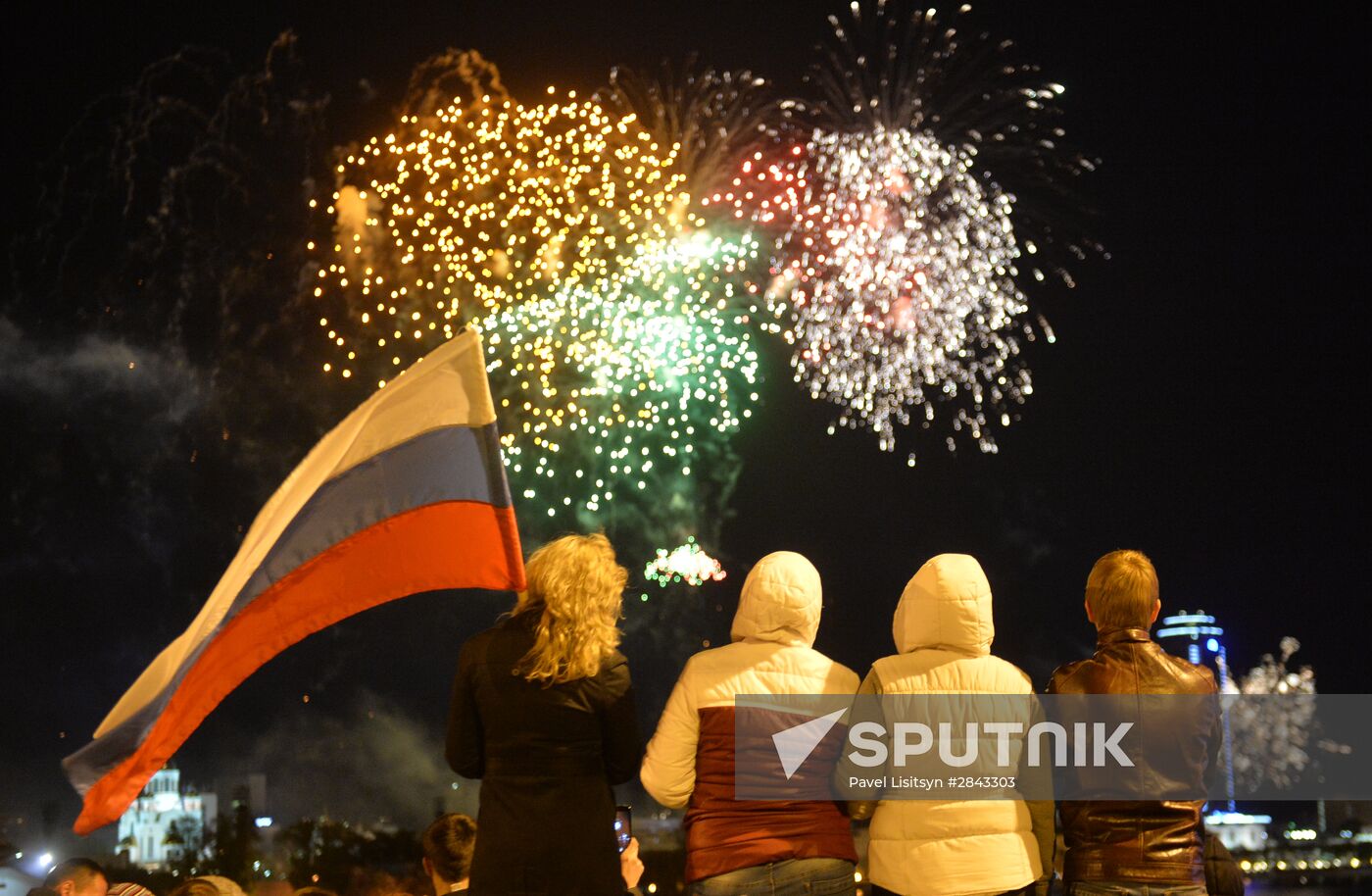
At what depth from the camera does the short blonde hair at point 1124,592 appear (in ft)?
19.5

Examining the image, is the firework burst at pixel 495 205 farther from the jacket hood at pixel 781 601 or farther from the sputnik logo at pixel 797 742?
the sputnik logo at pixel 797 742

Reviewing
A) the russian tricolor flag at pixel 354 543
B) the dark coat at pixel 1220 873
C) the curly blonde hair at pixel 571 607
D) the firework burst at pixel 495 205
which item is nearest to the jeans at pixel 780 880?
the curly blonde hair at pixel 571 607

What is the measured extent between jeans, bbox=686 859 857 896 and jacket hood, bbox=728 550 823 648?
84 centimetres

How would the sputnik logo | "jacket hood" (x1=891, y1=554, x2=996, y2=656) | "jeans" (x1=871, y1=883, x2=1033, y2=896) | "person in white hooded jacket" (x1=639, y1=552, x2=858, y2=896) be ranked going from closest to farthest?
"person in white hooded jacket" (x1=639, y1=552, x2=858, y2=896), the sputnik logo, "jeans" (x1=871, y1=883, x2=1033, y2=896), "jacket hood" (x1=891, y1=554, x2=996, y2=656)

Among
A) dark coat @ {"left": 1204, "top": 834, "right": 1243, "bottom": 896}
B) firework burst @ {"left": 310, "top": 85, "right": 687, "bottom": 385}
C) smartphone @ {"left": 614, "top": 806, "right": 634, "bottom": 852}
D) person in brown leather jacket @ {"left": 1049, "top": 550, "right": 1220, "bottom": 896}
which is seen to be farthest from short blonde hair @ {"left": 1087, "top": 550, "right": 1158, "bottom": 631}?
firework burst @ {"left": 310, "top": 85, "right": 687, "bottom": 385}

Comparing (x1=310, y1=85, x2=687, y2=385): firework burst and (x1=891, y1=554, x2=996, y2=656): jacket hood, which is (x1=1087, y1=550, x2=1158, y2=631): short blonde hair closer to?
(x1=891, y1=554, x2=996, y2=656): jacket hood

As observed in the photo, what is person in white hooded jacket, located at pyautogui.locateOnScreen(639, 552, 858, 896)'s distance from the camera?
5480 mm

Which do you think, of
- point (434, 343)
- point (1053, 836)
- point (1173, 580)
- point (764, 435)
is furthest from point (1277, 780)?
point (1053, 836)

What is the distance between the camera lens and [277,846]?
45688mm

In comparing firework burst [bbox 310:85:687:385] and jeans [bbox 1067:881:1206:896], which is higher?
firework burst [bbox 310:85:687:385]

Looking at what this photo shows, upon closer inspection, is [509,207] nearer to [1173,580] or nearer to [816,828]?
[816,828]

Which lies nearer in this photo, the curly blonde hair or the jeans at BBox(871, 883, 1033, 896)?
the curly blonde hair

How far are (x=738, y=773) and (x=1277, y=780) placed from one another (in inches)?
3216

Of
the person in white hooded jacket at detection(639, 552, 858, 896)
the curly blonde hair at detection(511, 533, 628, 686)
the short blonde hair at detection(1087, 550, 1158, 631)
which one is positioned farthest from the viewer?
the short blonde hair at detection(1087, 550, 1158, 631)
